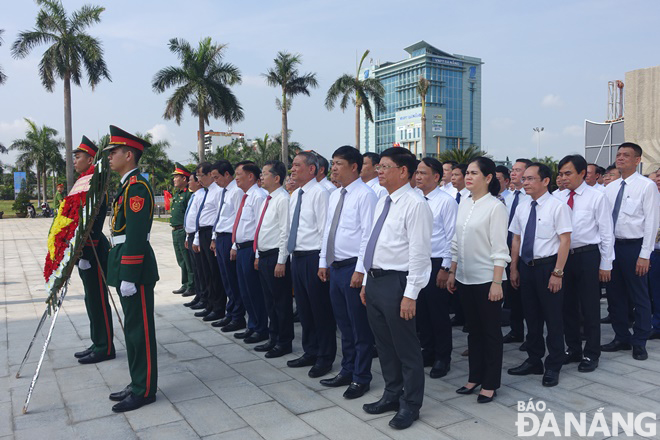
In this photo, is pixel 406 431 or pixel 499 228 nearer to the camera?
pixel 406 431

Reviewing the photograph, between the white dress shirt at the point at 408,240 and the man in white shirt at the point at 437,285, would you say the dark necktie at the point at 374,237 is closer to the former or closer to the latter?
the white dress shirt at the point at 408,240

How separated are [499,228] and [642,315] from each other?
2.24 m

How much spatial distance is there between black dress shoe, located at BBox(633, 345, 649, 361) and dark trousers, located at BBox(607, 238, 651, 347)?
4 centimetres

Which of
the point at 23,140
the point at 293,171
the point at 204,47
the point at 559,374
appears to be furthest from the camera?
the point at 23,140

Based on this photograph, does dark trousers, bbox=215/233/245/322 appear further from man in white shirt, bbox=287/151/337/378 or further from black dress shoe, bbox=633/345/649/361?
black dress shoe, bbox=633/345/649/361

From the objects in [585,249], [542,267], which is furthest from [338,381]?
[585,249]

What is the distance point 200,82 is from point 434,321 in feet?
73.4

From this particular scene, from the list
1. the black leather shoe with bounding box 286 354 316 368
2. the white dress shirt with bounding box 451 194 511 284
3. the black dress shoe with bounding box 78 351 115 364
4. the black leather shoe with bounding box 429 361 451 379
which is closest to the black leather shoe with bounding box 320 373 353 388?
the black leather shoe with bounding box 286 354 316 368

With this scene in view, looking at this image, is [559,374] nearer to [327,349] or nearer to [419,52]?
[327,349]

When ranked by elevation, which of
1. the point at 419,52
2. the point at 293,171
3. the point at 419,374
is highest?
the point at 419,52

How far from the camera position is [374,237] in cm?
330

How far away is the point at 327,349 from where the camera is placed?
423 cm

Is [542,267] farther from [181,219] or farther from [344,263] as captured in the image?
[181,219]

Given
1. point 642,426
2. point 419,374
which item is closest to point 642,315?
point 642,426
